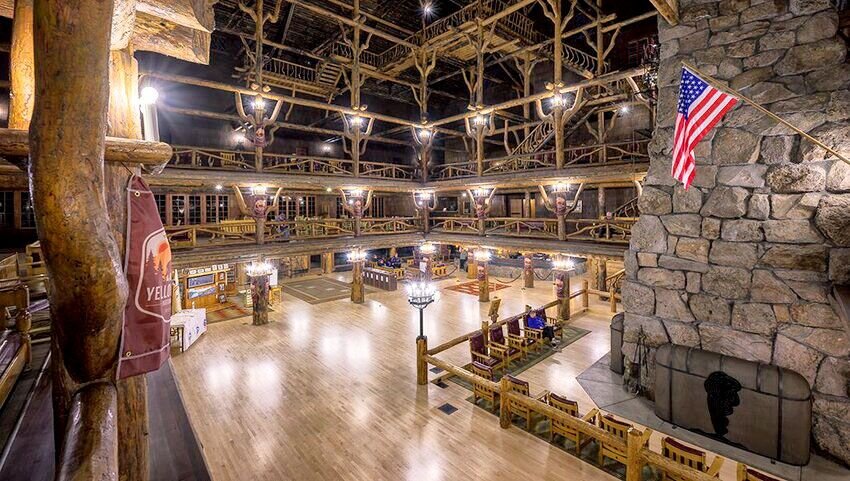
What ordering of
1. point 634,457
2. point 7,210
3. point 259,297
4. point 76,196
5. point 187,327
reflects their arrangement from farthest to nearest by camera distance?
point 259,297, point 7,210, point 187,327, point 634,457, point 76,196

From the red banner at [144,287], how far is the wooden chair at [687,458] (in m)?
6.58

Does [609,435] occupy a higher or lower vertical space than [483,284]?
lower

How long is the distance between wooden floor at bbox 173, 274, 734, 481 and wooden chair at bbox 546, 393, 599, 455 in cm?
31

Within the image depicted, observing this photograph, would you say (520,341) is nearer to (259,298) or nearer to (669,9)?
(669,9)

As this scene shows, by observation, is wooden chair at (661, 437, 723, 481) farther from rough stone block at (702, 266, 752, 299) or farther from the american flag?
the american flag

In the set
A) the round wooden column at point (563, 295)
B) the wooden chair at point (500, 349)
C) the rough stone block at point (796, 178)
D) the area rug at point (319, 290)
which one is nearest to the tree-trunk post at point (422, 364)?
the wooden chair at point (500, 349)

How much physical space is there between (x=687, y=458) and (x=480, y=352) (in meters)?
5.35

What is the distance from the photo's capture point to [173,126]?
16.1 m

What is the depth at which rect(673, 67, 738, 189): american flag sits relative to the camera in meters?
4.71

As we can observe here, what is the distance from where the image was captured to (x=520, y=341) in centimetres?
1046

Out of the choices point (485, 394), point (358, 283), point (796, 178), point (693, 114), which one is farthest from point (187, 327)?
point (796, 178)

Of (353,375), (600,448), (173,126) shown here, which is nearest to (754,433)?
(600,448)

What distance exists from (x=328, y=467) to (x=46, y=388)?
4.03m

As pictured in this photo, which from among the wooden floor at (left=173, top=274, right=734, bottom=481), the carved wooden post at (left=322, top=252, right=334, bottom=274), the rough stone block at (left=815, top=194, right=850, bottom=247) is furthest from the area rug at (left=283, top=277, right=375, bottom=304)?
the rough stone block at (left=815, top=194, right=850, bottom=247)
